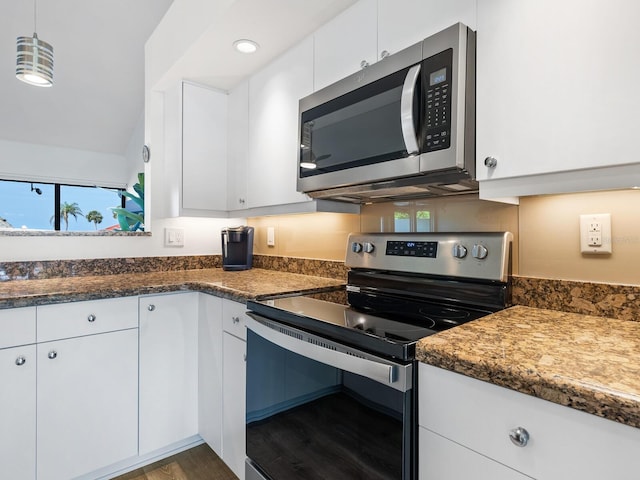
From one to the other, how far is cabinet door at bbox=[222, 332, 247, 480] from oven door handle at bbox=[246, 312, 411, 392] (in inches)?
8.7

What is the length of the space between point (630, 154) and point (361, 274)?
1001 mm

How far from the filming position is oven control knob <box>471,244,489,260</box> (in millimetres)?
1195

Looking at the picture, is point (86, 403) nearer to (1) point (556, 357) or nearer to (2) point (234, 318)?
(2) point (234, 318)

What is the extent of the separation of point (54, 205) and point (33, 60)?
4608 millimetres

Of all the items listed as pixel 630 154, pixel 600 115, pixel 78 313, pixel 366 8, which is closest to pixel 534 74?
pixel 600 115

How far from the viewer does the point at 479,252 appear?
3.96 ft

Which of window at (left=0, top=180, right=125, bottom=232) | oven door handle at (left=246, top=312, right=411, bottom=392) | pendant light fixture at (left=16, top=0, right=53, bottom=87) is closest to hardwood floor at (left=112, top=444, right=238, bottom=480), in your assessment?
oven door handle at (left=246, top=312, right=411, bottom=392)

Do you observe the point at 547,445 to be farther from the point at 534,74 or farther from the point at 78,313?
the point at 78,313

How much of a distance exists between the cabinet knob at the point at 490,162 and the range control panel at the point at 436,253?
10.8 inches

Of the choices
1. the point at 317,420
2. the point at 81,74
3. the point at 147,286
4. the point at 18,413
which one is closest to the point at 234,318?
the point at 147,286

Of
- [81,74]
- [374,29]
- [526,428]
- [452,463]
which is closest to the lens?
[526,428]

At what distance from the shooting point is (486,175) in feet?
3.43

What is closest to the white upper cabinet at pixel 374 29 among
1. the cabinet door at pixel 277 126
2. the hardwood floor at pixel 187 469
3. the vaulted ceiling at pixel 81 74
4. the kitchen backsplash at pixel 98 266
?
the cabinet door at pixel 277 126

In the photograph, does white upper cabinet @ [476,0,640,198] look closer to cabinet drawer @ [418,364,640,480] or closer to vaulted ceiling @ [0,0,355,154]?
cabinet drawer @ [418,364,640,480]
